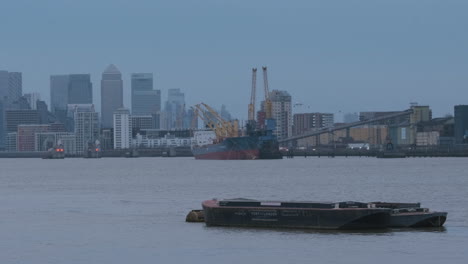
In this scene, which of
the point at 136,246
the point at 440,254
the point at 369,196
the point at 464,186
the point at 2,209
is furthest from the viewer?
the point at 464,186

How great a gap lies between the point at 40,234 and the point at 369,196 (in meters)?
27.6

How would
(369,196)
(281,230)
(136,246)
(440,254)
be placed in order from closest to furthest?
(440,254) → (136,246) → (281,230) → (369,196)

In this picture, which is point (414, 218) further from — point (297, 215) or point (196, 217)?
point (196, 217)

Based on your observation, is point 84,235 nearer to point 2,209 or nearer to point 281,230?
point 281,230

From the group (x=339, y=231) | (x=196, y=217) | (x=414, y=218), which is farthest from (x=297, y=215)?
(x=196, y=217)

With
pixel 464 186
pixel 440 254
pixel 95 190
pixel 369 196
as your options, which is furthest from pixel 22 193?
pixel 440 254

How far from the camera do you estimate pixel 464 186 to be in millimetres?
75688

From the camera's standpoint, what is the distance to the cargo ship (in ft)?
127

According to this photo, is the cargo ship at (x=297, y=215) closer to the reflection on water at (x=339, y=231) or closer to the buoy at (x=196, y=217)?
the reflection on water at (x=339, y=231)

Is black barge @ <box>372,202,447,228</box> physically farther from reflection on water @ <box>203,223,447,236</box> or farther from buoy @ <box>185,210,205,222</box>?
buoy @ <box>185,210,205,222</box>

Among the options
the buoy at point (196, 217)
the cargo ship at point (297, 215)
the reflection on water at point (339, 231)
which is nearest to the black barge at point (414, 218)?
the reflection on water at point (339, 231)

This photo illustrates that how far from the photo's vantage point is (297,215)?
130ft

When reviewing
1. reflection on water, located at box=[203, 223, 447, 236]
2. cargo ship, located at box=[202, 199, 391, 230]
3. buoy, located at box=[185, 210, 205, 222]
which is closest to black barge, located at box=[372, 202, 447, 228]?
reflection on water, located at box=[203, 223, 447, 236]

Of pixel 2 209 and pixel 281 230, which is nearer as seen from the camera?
pixel 281 230
